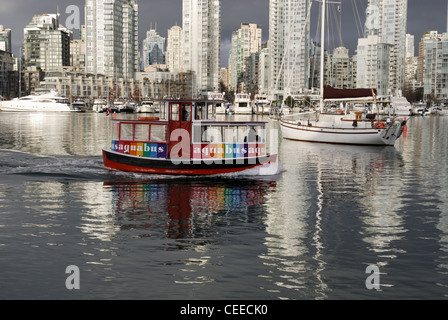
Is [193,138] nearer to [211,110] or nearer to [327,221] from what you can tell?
[211,110]

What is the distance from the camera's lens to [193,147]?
3162cm

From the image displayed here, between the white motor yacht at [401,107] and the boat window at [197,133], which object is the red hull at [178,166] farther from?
the white motor yacht at [401,107]

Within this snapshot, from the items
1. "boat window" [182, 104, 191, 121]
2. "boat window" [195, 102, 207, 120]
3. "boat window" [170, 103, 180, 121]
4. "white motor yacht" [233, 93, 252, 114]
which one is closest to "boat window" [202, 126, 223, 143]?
"boat window" [195, 102, 207, 120]

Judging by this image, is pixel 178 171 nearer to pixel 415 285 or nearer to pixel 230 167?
pixel 230 167

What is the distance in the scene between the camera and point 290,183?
31.2m

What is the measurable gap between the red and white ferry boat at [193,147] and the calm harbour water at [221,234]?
3.22 feet

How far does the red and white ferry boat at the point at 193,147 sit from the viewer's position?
31625mm

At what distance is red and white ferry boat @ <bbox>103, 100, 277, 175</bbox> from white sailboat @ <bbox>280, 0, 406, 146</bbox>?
86.7 ft

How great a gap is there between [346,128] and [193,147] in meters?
29.2

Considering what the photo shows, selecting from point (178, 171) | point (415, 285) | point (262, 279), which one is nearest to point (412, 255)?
point (415, 285)

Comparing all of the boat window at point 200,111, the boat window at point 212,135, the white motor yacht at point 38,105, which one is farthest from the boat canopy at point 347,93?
the white motor yacht at point 38,105

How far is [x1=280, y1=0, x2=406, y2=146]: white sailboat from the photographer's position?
55969 mm

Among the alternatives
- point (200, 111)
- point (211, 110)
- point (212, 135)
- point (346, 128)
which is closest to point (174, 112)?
point (200, 111)

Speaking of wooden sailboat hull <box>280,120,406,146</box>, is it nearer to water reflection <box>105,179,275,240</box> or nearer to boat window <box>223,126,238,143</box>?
boat window <box>223,126,238,143</box>
